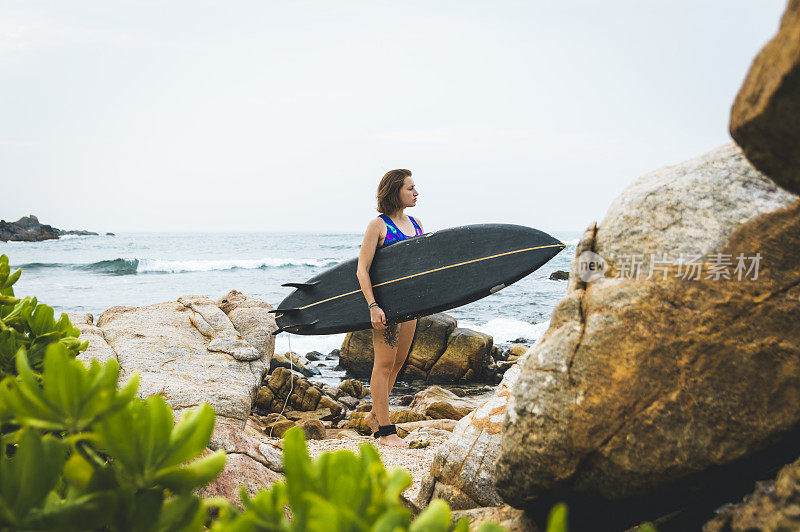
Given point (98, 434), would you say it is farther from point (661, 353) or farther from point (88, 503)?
point (661, 353)

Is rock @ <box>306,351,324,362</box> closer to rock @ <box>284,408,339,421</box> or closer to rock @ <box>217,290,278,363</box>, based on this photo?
rock @ <box>284,408,339,421</box>

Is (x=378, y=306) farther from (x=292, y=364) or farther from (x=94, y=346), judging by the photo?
(x=292, y=364)

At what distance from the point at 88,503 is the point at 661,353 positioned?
1.61 meters

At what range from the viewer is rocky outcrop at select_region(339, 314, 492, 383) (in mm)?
9656

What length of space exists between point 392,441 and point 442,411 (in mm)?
1982

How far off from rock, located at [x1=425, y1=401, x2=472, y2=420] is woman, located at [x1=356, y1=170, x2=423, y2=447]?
1.77 metres

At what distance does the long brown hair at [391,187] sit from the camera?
480 cm

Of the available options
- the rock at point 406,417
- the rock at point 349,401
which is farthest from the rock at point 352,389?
the rock at point 406,417

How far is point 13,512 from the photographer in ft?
2.87

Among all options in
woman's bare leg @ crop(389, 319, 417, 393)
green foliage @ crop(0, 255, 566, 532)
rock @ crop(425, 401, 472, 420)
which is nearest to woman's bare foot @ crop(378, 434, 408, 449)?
woman's bare leg @ crop(389, 319, 417, 393)

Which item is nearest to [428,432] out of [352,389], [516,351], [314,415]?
[314,415]

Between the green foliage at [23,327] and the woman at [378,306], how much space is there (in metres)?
3.11

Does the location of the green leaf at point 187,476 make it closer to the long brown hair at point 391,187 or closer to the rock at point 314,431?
the long brown hair at point 391,187

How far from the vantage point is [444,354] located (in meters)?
9.73
